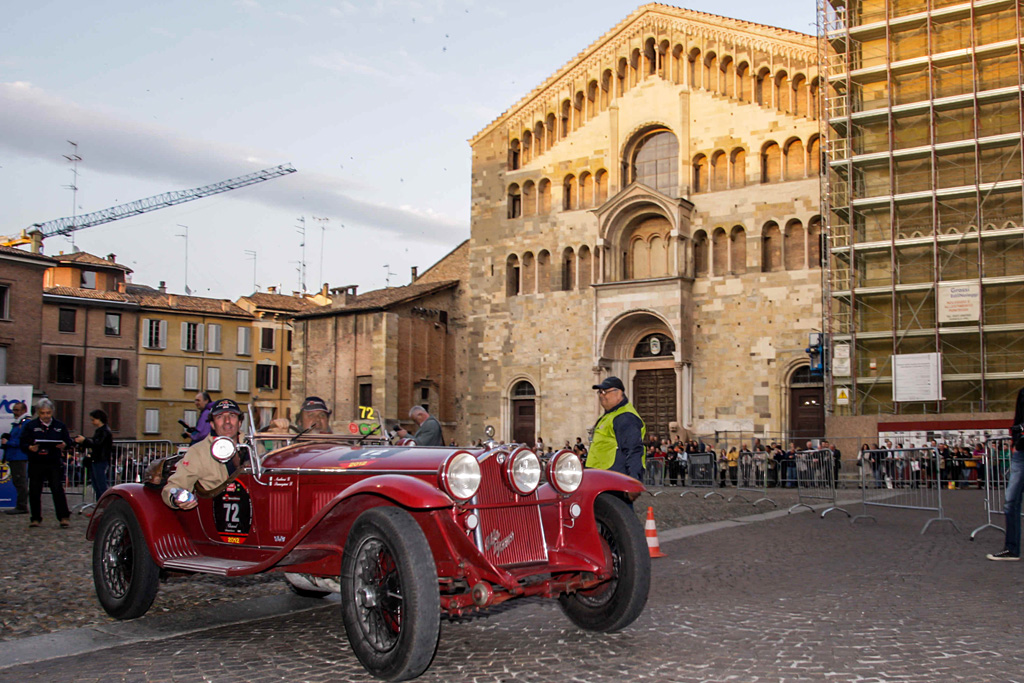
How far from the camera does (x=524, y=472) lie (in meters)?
5.53

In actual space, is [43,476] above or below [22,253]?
below

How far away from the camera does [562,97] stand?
34.2 meters

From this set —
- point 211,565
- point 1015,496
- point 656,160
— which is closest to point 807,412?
point 656,160

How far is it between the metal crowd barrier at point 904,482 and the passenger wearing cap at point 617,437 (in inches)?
266

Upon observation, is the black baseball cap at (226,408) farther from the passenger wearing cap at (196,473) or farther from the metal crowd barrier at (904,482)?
the metal crowd barrier at (904,482)

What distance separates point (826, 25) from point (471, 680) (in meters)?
28.6

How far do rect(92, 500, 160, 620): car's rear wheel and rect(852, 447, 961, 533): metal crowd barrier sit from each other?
409 inches

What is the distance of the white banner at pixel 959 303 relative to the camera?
25188 millimetres

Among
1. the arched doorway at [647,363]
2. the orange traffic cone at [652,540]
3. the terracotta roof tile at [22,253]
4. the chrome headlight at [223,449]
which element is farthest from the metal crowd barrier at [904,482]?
the terracotta roof tile at [22,253]

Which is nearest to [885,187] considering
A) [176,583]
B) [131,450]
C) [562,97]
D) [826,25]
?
[826,25]

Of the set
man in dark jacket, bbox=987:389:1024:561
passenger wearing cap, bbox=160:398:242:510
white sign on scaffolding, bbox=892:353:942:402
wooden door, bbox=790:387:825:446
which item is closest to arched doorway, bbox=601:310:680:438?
wooden door, bbox=790:387:825:446

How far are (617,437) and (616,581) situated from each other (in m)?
2.50

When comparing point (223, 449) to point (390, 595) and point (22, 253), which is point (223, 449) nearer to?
point (390, 595)

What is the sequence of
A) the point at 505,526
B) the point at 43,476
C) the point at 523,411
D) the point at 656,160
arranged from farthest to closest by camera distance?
the point at 523,411 → the point at 656,160 → the point at 43,476 → the point at 505,526
